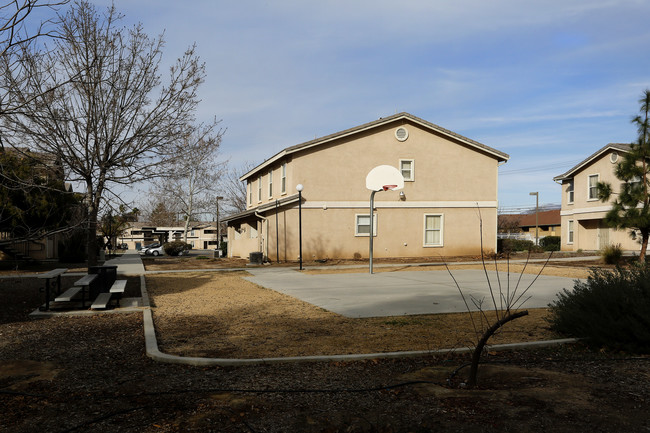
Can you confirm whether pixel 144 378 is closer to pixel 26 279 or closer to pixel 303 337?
pixel 303 337

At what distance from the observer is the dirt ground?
4008 mm

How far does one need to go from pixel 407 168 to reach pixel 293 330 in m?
20.7

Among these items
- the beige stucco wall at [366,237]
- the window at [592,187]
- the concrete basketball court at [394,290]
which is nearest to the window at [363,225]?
the beige stucco wall at [366,237]

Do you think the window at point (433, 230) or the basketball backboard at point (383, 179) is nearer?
the basketball backboard at point (383, 179)

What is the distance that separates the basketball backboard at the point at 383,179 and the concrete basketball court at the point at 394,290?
4.50m

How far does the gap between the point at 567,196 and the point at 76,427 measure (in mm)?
39157

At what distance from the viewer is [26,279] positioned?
1755 cm

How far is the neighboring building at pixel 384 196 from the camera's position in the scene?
26062mm

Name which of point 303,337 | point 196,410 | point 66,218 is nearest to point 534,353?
point 303,337

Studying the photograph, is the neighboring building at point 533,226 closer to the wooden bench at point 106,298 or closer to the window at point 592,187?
the window at point 592,187

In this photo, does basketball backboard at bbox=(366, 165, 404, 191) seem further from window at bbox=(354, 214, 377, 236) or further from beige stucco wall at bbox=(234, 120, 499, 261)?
window at bbox=(354, 214, 377, 236)

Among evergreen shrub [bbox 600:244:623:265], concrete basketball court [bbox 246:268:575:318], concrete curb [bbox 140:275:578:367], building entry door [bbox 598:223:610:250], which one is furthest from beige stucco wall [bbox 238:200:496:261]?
concrete curb [bbox 140:275:578:367]

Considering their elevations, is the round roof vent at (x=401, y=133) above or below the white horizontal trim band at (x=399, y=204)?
above

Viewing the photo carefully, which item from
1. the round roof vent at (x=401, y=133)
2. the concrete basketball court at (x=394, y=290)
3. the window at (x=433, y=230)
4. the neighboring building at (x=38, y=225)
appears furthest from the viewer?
the window at (x=433, y=230)
